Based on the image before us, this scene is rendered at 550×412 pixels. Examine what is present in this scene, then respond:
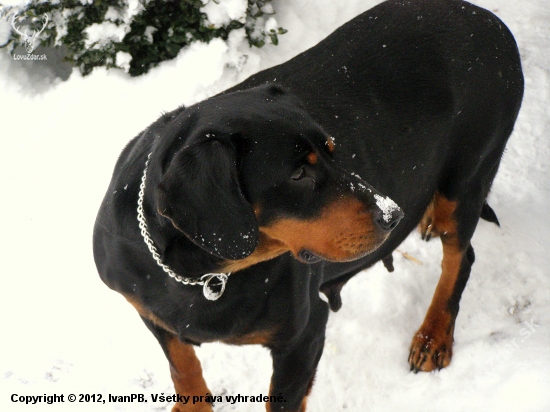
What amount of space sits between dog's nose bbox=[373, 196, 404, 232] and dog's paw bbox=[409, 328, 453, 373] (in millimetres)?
1536

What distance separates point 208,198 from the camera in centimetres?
207

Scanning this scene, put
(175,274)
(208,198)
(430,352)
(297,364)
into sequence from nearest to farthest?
(208,198) < (175,274) < (297,364) < (430,352)

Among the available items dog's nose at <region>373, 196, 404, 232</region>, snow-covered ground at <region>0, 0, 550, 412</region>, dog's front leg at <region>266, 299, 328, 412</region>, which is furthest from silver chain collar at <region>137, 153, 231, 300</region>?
snow-covered ground at <region>0, 0, 550, 412</region>

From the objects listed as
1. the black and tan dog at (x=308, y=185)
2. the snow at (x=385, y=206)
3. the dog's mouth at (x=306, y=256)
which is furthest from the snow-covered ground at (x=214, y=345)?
the snow at (x=385, y=206)

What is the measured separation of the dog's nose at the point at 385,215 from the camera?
2.31 meters

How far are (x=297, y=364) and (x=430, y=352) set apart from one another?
1126mm

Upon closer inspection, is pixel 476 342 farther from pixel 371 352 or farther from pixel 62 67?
pixel 62 67

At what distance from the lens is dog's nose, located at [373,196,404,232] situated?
7.58 feet

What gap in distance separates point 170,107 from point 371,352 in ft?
7.74

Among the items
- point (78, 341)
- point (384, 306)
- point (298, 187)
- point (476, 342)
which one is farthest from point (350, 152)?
point (78, 341)

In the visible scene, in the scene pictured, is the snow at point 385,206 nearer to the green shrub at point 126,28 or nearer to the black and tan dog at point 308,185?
the black and tan dog at point 308,185

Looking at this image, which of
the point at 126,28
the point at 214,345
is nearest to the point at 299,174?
the point at 214,345

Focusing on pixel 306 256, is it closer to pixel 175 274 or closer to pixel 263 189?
pixel 263 189

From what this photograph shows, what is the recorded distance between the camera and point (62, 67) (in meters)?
5.27
